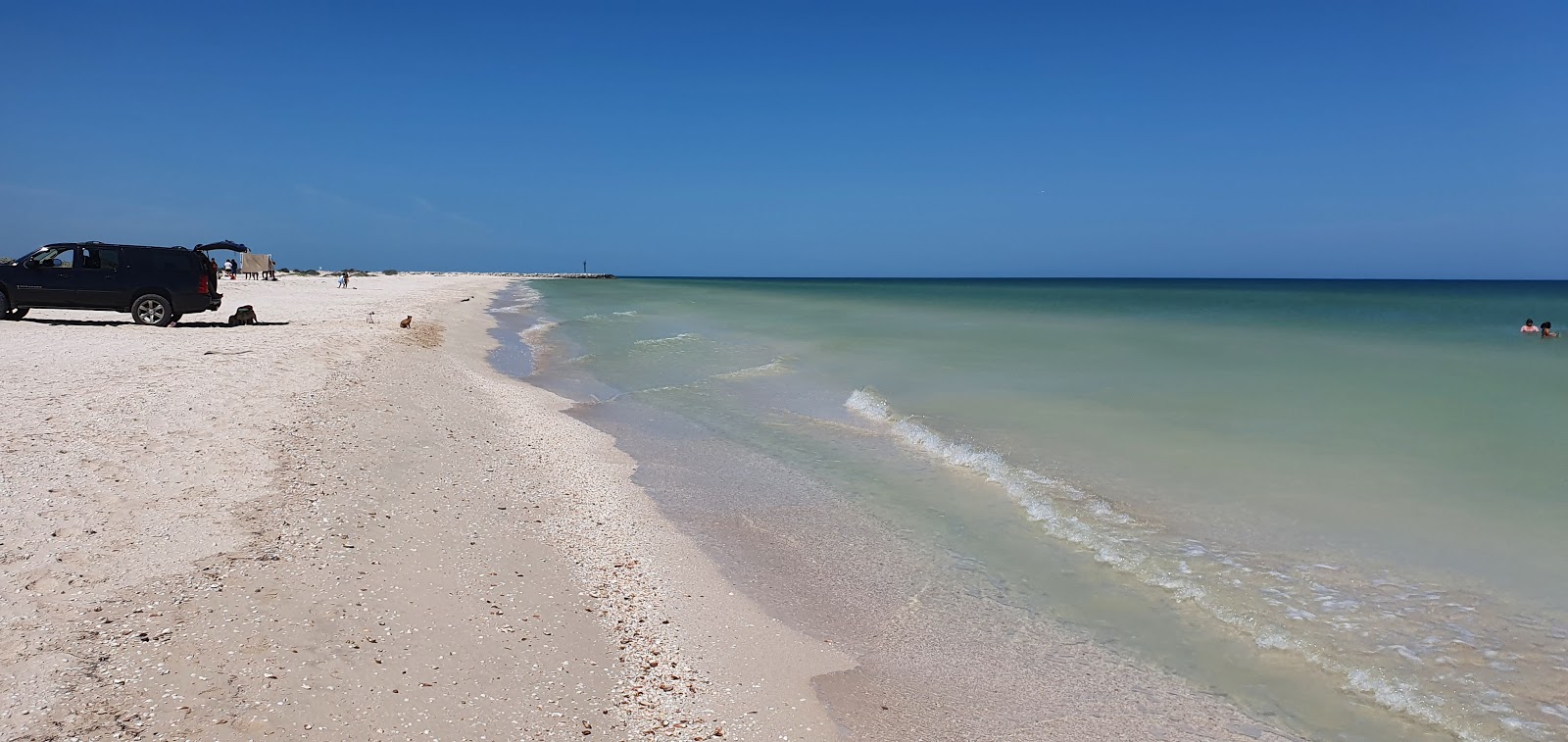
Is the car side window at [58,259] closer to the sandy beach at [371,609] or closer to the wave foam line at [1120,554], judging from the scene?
the sandy beach at [371,609]

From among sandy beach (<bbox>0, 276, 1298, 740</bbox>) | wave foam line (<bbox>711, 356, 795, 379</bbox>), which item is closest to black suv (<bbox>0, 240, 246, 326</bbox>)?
sandy beach (<bbox>0, 276, 1298, 740</bbox>)

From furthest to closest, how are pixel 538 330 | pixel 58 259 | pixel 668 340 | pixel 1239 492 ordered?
pixel 538 330 → pixel 668 340 → pixel 58 259 → pixel 1239 492

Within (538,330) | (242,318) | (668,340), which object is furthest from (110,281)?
(668,340)

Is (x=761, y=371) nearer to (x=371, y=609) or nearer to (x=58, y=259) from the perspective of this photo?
(x=371, y=609)

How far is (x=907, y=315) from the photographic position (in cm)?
4553

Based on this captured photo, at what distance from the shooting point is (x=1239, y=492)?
852 cm

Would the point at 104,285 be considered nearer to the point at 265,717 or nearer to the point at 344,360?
the point at 344,360

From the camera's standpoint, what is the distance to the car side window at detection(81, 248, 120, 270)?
56.9 ft

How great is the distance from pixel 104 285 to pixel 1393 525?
23.0 metres

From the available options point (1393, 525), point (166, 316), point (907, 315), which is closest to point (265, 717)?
point (1393, 525)

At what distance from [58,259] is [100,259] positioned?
0.76 m

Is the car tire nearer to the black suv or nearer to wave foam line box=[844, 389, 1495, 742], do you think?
the black suv

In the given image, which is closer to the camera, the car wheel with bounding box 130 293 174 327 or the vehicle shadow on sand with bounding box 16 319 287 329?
the vehicle shadow on sand with bounding box 16 319 287 329

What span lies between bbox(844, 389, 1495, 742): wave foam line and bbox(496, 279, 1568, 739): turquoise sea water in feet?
0.08
